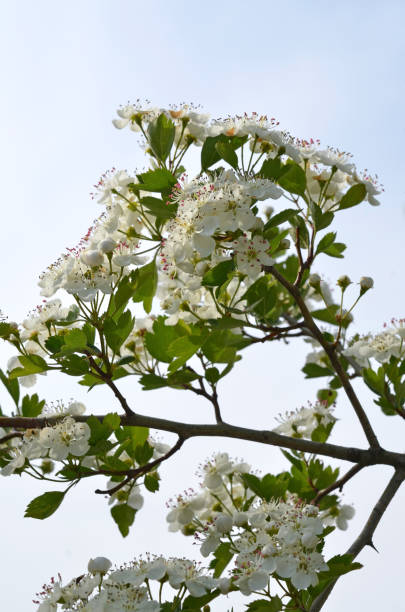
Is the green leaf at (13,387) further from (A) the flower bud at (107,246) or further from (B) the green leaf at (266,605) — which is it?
(B) the green leaf at (266,605)

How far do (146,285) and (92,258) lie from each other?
0.74ft

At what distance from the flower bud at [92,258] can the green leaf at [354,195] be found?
2.39ft

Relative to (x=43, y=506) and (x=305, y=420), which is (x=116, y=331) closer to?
(x=43, y=506)

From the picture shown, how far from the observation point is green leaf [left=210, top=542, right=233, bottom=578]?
219 cm

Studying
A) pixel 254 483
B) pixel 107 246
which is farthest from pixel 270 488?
pixel 107 246

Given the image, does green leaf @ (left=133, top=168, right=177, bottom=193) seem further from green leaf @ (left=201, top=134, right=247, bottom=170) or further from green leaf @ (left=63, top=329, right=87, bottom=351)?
green leaf @ (left=63, top=329, right=87, bottom=351)

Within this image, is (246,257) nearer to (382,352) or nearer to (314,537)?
(314,537)

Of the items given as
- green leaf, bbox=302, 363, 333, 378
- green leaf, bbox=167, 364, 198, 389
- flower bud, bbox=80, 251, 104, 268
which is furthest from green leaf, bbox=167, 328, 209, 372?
green leaf, bbox=302, 363, 333, 378

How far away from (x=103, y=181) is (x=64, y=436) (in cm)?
76

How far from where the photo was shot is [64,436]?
2062mm

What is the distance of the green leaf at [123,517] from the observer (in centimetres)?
242

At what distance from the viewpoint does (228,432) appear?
2.22 metres

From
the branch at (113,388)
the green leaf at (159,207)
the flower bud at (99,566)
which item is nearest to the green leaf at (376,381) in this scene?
the branch at (113,388)

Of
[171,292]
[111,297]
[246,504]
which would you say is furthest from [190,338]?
[246,504]
